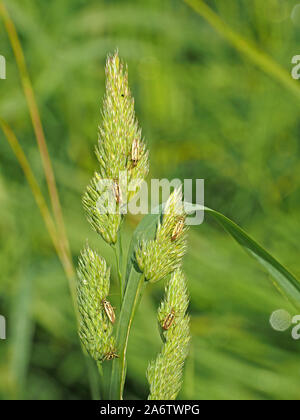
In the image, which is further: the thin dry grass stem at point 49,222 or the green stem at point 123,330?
the thin dry grass stem at point 49,222

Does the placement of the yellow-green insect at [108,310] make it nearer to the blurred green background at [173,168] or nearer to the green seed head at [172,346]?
the green seed head at [172,346]

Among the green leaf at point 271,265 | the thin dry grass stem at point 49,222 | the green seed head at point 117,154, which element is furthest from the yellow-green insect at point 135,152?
the thin dry grass stem at point 49,222

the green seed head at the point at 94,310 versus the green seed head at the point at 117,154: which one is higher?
the green seed head at the point at 117,154

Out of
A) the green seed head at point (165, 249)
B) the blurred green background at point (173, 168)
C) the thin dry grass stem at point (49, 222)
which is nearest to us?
the green seed head at point (165, 249)

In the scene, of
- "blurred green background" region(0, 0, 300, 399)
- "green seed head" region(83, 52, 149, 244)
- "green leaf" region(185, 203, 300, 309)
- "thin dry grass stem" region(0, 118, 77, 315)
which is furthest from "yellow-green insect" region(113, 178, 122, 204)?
"blurred green background" region(0, 0, 300, 399)

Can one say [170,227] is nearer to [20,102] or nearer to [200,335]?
[200,335]

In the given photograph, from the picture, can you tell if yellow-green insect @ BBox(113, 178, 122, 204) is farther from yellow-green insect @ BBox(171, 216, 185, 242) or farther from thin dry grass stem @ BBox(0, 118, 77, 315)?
thin dry grass stem @ BBox(0, 118, 77, 315)
